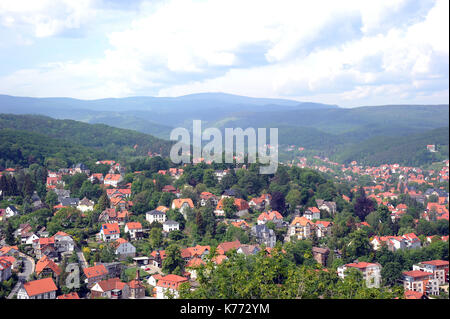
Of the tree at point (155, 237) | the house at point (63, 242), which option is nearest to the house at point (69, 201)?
the house at point (63, 242)

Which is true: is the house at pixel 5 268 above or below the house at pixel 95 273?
above

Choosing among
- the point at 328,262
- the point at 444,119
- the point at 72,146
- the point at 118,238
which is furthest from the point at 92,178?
the point at 444,119

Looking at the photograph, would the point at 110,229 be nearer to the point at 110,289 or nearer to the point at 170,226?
the point at 170,226

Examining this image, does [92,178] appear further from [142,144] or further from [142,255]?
[142,144]

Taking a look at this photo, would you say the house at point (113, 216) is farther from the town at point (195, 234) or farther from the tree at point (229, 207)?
the tree at point (229, 207)

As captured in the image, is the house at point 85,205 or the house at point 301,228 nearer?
the house at point 301,228

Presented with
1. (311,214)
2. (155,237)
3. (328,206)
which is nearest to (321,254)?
(311,214)
